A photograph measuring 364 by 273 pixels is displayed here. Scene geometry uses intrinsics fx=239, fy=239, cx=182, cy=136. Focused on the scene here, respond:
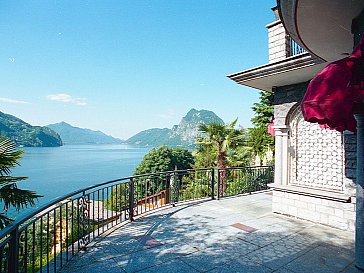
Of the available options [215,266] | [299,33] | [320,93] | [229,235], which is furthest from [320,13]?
[229,235]

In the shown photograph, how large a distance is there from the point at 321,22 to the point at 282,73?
6.05 feet

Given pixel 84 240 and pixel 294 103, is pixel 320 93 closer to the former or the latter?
pixel 294 103

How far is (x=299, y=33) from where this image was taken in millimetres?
3084

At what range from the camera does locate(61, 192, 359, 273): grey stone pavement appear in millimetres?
3186

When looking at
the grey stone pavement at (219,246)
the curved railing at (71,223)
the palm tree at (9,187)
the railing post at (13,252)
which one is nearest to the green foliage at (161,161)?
the curved railing at (71,223)

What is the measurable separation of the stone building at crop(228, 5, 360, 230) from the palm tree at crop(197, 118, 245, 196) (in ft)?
25.7

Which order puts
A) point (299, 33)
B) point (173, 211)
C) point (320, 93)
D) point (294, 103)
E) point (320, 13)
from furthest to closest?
point (173, 211), point (294, 103), point (299, 33), point (320, 13), point (320, 93)

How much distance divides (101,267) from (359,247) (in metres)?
3.16

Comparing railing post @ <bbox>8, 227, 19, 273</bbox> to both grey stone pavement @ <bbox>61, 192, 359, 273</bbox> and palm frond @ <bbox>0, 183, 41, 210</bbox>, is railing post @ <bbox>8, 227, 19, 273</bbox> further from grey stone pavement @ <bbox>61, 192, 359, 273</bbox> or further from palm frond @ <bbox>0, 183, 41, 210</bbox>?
palm frond @ <bbox>0, 183, 41, 210</bbox>

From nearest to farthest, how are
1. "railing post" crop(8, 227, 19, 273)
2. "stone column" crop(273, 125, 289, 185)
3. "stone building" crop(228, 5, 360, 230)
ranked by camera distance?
"railing post" crop(8, 227, 19, 273) → "stone building" crop(228, 5, 360, 230) → "stone column" crop(273, 125, 289, 185)

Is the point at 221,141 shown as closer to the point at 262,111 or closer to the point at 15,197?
the point at 262,111

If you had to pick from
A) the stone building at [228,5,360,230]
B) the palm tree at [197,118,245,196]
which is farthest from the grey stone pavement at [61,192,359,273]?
the palm tree at [197,118,245,196]

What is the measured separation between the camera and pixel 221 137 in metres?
14.0

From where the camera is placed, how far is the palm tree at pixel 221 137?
1368cm
